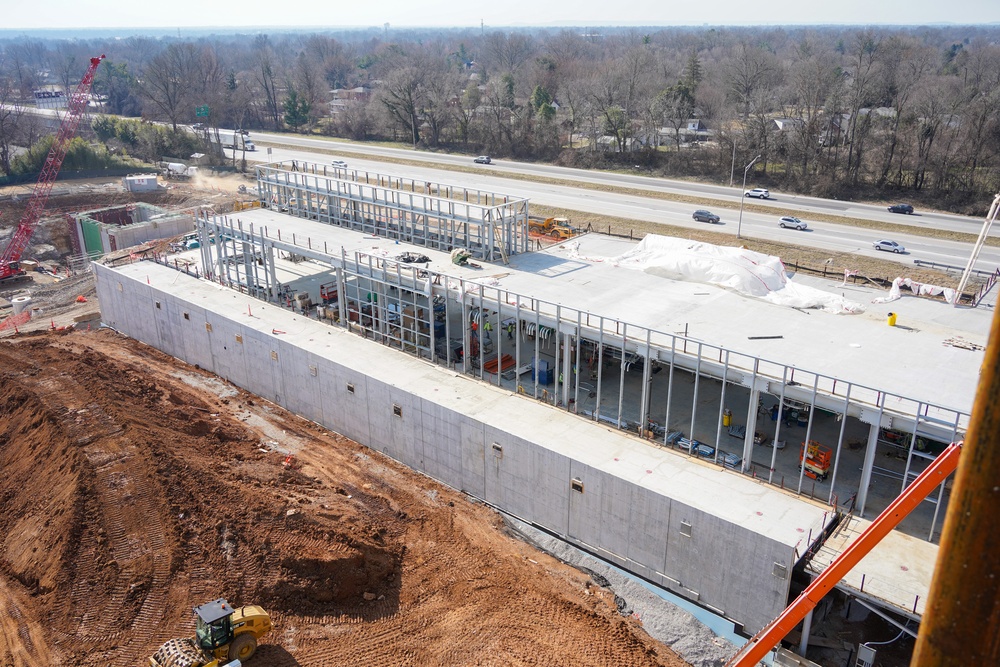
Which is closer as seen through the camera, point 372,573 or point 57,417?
point 372,573

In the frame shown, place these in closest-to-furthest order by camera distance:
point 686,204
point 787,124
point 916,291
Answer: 1. point 916,291
2. point 686,204
3. point 787,124

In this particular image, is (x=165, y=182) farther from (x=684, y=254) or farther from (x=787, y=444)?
(x=787, y=444)

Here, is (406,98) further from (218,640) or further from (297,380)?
(218,640)

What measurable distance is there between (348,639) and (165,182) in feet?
256

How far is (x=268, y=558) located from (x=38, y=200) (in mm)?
67472

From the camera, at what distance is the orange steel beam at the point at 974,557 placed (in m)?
4.14

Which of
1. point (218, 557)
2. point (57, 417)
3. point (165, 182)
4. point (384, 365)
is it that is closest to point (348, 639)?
point (218, 557)

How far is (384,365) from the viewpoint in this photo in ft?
110

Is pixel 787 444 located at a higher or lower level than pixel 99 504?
higher

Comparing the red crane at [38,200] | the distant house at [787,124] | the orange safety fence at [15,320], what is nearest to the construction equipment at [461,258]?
the orange safety fence at [15,320]

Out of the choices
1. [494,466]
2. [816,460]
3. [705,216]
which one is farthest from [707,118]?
[816,460]

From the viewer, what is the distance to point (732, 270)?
34031 millimetres

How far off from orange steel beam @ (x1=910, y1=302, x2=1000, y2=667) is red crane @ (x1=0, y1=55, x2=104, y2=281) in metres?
69.8

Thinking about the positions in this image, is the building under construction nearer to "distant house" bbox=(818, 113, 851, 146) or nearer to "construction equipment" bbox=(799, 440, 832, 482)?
"construction equipment" bbox=(799, 440, 832, 482)
